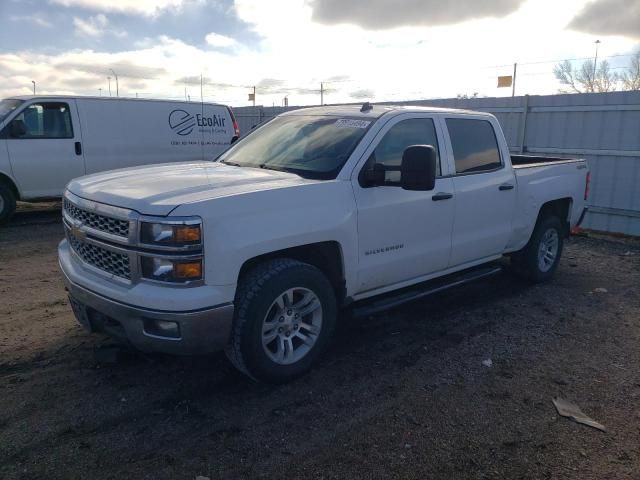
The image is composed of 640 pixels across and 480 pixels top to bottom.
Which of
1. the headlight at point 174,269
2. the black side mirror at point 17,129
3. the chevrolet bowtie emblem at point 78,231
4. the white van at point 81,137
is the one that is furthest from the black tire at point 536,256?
the black side mirror at point 17,129

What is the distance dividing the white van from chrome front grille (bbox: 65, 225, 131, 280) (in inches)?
252

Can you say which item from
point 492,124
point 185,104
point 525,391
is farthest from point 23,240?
point 525,391

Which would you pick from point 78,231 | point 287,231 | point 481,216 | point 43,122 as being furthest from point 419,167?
point 43,122

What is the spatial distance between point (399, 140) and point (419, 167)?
2.34ft

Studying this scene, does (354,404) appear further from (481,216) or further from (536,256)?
(536,256)

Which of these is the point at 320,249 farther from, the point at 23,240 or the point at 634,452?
the point at 23,240

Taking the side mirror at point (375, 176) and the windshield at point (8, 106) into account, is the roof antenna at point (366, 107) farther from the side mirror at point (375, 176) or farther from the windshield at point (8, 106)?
the windshield at point (8, 106)

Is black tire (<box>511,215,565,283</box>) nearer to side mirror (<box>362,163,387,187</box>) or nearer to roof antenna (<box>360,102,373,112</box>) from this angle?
roof antenna (<box>360,102,373,112</box>)

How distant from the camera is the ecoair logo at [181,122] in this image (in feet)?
37.6

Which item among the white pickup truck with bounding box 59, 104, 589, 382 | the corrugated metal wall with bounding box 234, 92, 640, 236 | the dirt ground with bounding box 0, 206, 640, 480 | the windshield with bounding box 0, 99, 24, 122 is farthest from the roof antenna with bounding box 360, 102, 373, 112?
the windshield with bounding box 0, 99, 24, 122

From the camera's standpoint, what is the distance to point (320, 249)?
3959mm

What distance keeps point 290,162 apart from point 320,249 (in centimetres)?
83

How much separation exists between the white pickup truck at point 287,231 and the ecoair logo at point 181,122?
22.2 ft

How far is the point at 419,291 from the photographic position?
188 inches
